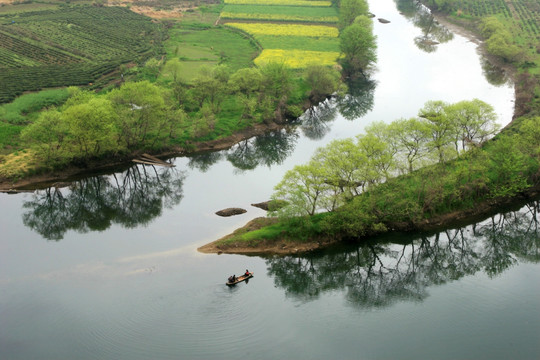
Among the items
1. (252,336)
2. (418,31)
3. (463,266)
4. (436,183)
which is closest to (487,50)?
(418,31)

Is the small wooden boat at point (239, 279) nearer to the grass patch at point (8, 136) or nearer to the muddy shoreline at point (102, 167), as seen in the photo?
the muddy shoreline at point (102, 167)

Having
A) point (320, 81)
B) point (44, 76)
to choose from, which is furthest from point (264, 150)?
point (44, 76)

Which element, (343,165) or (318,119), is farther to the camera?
(318,119)

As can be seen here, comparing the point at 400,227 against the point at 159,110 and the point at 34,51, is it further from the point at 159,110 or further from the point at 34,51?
the point at 34,51

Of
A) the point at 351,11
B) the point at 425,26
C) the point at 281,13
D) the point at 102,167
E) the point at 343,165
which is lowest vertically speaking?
the point at 343,165

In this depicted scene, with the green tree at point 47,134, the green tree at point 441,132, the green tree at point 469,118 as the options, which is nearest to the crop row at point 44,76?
the green tree at point 47,134
